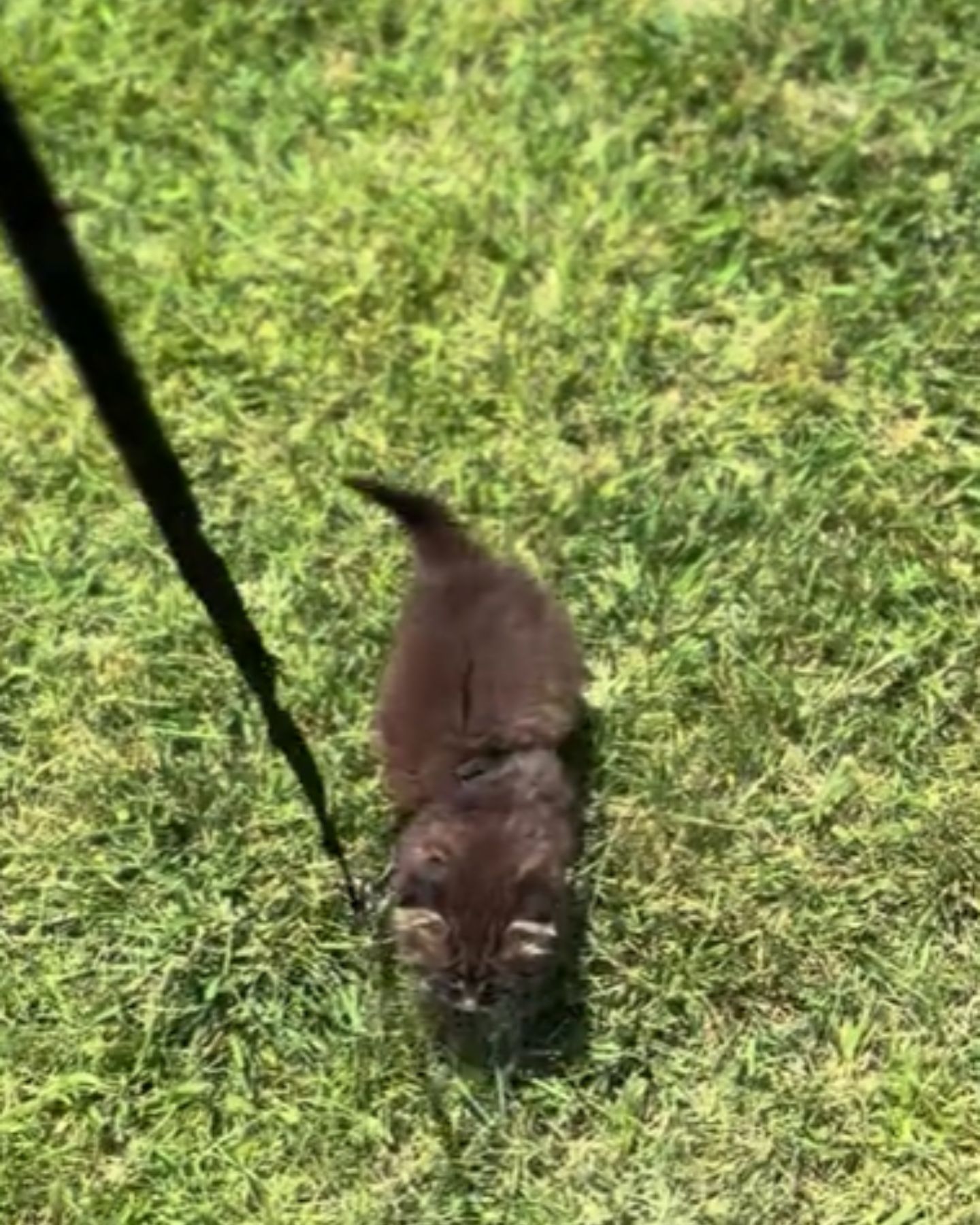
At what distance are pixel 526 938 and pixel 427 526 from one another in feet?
1.97

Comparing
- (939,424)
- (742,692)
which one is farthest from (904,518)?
(742,692)

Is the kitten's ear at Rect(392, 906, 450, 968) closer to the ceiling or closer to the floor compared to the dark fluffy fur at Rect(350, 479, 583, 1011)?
closer to the floor

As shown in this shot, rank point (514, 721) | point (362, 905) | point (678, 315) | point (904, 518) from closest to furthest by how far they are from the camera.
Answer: point (514, 721) → point (362, 905) → point (904, 518) → point (678, 315)

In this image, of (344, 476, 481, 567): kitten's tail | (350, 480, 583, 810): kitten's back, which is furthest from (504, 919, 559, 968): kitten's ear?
(344, 476, 481, 567): kitten's tail

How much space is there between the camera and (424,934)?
2566 millimetres

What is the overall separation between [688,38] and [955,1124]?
1937 millimetres

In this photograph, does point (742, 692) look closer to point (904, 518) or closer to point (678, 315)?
point (904, 518)

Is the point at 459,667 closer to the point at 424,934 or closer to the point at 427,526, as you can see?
the point at 427,526

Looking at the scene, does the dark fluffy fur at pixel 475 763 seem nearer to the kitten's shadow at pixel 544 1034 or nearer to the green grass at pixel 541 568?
the kitten's shadow at pixel 544 1034

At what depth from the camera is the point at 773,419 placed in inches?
124

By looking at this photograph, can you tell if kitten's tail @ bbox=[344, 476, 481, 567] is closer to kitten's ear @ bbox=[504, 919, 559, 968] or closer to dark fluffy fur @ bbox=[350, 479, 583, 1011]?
dark fluffy fur @ bbox=[350, 479, 583, 1011]

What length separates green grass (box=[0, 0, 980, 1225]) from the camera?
2.76m

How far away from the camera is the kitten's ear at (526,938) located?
8.28ft

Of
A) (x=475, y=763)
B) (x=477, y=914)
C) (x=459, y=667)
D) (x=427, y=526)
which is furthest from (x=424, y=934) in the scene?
(x=427, y=526)
